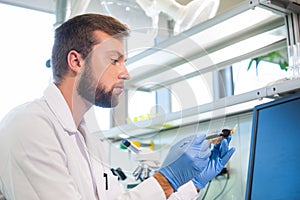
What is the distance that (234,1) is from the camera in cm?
203

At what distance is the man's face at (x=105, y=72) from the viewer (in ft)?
3.48

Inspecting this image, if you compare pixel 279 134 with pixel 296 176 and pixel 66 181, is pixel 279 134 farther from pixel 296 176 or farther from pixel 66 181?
pixel 66 181

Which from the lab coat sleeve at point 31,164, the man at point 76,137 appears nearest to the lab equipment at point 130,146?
the man at point 76,137

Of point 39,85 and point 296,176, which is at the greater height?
point 39,85

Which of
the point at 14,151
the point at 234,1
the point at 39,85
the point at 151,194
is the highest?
the point at 234,1

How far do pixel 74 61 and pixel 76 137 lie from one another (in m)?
0.24

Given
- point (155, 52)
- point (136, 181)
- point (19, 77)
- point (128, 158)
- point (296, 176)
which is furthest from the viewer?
point (19, 77)

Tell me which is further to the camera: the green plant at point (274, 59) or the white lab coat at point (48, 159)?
the green plant at point (274, 59)

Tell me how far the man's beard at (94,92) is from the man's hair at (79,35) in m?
0.07

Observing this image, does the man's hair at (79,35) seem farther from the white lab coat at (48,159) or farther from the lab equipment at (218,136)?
the lab equipment at (218,136)

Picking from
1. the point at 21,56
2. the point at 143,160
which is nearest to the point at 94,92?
the point at 143,160

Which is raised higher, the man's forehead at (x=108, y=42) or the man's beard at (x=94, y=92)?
the man's forehead at (x=108, y=42)

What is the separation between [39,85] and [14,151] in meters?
1.58

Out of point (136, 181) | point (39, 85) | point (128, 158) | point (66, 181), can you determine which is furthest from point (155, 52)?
point (39, 85)
